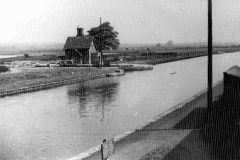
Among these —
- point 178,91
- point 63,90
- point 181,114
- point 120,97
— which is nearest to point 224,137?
point 181,114

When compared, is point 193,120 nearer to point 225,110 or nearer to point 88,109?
point 225,110

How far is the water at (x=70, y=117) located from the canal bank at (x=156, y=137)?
160cm

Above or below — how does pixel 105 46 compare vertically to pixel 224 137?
above

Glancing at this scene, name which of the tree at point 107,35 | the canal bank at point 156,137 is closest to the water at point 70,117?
the canal bank at point 156,137

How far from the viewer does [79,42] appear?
198 ft

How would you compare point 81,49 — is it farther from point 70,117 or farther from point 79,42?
point 70,117

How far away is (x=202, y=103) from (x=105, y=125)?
6.28 meters

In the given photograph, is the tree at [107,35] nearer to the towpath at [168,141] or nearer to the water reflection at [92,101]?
the water reflection at [92,101]

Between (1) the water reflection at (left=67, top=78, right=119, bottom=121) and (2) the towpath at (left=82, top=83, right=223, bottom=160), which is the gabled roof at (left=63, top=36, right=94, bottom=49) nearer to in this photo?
(1) the water reflection at (left=67, top=78, right=119, bottom=121)

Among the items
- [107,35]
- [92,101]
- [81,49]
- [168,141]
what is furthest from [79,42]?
[168,141]

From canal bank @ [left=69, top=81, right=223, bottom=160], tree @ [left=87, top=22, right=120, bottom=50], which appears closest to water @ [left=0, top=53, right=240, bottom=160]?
canal bank @ [left=69, top=81, right=223, bottom=160]

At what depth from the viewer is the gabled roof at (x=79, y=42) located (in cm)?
5962

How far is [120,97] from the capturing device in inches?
1024

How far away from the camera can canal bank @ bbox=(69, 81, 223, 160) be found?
32.7 ft
